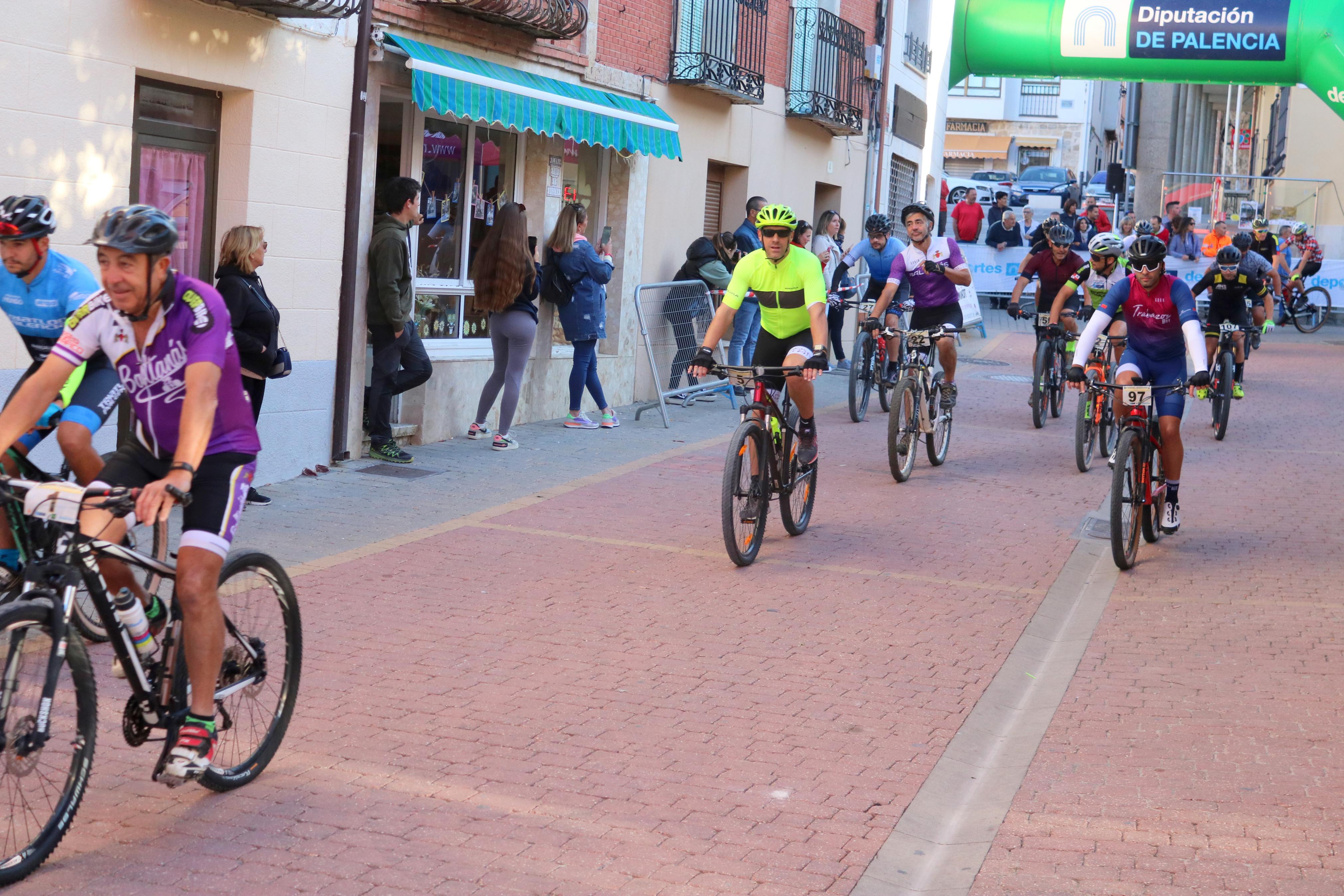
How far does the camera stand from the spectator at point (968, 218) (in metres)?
28.8

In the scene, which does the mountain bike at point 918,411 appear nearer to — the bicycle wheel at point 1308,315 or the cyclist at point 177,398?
the cyclist at point 177,398

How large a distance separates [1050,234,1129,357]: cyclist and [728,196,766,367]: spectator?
311 centimetres

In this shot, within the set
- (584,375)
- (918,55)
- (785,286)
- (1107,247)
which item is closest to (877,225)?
(1107,247)

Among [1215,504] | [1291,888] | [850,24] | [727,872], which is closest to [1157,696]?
[1291,888]

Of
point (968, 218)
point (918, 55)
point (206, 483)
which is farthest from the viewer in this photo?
point (968, 218)

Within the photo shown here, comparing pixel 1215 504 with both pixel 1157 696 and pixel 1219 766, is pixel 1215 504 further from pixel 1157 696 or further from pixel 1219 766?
pixel 1219 766

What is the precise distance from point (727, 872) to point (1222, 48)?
Result: 18.9 m

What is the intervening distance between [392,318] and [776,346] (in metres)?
3.02

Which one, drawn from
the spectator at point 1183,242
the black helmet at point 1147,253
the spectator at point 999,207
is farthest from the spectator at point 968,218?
the black helmet at point 1147,253

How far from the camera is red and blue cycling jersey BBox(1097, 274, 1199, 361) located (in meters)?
8.87

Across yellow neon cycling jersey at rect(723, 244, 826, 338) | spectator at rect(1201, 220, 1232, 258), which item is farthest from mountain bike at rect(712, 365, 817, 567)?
spectator at rect(1201, 220, 1232, 258)

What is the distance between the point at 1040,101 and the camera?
200 feet

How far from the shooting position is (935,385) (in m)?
11.8

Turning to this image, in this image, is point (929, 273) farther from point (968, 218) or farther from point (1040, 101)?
point (1040, 101)
